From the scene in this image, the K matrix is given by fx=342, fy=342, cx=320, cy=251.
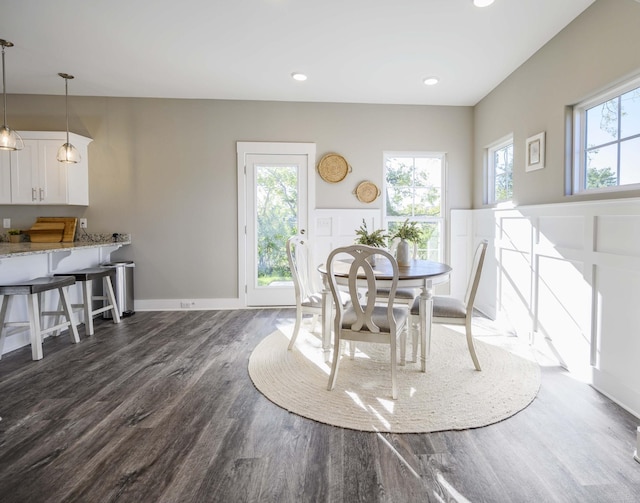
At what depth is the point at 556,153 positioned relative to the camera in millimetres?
2834

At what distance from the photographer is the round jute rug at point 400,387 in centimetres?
191

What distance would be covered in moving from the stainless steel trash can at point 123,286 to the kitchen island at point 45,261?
8.0 inches

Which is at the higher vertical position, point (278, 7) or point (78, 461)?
point (278, 7)

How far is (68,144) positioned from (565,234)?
4715 mm

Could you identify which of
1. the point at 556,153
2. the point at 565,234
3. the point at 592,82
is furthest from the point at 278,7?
the point at 565,234

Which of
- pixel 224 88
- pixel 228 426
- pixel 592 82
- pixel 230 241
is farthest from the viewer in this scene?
pixel 230 241

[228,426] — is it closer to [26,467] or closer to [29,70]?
[26,467]

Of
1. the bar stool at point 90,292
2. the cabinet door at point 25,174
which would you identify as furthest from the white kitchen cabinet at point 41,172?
the bar stool at point 90,292

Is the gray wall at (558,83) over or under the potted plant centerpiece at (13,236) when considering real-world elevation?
over

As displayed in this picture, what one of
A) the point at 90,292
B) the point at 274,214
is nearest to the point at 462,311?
the point at 274,214

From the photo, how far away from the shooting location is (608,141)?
94.6 inches

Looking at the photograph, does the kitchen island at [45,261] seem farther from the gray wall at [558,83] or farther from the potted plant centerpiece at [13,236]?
the gray wall at [558,83]

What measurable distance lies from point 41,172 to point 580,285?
5.31 metres

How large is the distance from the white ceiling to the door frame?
60 cm
